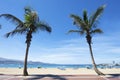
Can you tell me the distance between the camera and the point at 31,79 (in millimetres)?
18469

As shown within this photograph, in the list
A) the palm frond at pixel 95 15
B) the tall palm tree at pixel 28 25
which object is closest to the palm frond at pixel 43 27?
the tall palm tree at pixel 28 25

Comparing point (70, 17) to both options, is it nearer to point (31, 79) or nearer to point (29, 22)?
point (29, 22)

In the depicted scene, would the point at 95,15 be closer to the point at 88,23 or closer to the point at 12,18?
the point at 88,23

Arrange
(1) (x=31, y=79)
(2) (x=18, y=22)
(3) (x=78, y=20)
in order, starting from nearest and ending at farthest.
Result: 1. (1) (x=31, y=79)
2. (2) (x=18, y=22)
3. (3) (x=78, y=20)

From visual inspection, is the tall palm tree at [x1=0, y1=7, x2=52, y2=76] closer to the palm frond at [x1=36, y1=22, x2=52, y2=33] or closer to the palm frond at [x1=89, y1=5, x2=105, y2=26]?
the palm frond at [x1=36, y1=22, x2=52, y2=33]

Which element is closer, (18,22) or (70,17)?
(18,22)

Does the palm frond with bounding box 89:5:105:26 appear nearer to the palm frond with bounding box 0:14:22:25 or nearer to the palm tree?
the palm tree

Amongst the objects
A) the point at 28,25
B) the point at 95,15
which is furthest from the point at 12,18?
the point at 95,15

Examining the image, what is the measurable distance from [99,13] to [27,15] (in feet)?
27.4

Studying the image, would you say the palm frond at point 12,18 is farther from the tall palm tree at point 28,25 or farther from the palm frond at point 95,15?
the palm frond at point 95,15

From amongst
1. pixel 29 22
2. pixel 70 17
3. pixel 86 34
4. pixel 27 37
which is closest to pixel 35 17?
pixel 29 22

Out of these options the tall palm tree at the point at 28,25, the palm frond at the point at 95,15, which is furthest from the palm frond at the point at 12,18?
the palm frond at the point at 95,15

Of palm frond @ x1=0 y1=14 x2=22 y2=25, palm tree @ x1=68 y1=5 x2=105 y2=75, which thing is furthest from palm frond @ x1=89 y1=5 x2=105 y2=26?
palm frond @ x1=0 y1=14 x2=22 y2=25

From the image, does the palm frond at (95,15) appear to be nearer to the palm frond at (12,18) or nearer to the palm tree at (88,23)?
the palm tree at (88,23)
